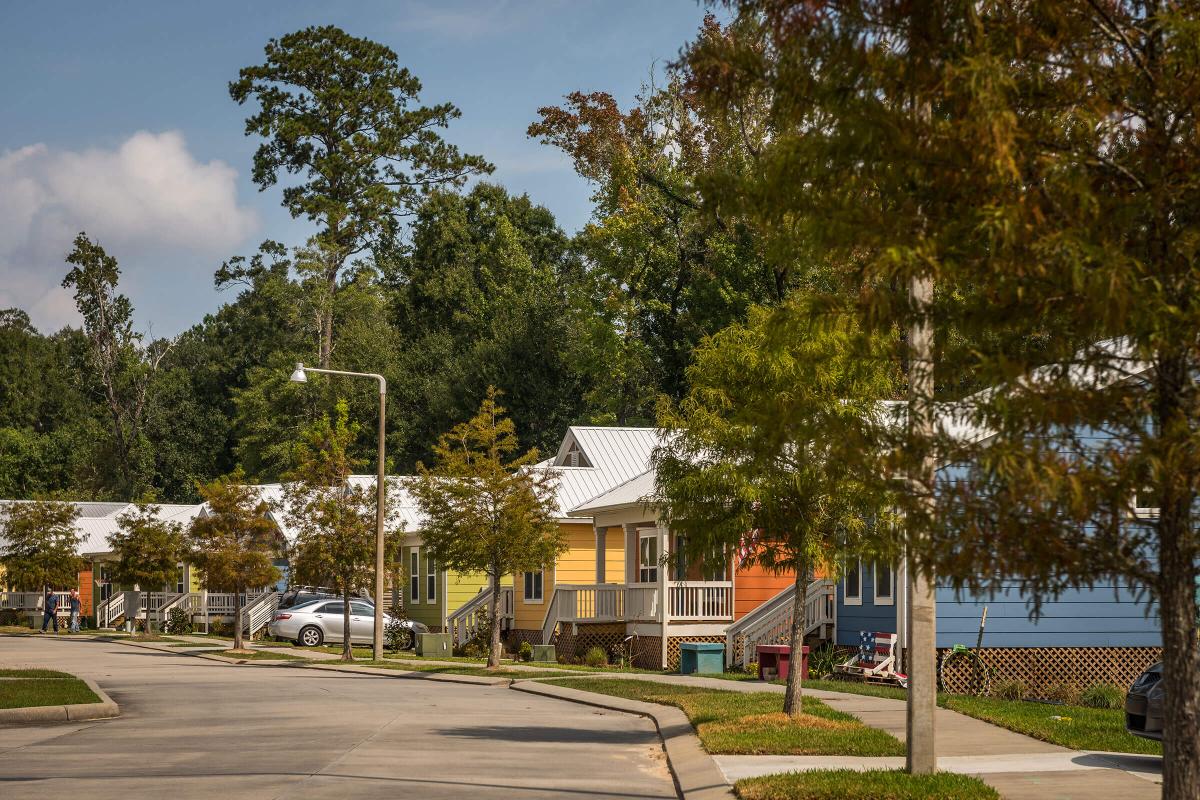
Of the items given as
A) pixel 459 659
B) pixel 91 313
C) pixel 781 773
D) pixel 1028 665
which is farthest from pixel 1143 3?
pixel 91 313

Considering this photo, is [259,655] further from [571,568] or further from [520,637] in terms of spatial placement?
[571,568]

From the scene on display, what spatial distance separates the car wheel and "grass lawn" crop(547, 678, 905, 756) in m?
26.3

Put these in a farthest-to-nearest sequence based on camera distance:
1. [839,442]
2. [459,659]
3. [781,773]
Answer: [459,659] → [781,773] → [839,442]

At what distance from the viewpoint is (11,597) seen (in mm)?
75125

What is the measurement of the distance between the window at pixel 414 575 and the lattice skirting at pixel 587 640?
11390 millimetres

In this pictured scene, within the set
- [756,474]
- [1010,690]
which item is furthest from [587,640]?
[756,474]

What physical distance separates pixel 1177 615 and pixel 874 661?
2033 centimetres

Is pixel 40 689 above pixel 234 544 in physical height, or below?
below

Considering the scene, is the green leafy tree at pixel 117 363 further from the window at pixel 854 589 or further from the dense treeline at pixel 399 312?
the window at pixel 854 589

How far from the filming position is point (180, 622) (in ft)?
192

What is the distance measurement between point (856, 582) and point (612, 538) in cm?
1231

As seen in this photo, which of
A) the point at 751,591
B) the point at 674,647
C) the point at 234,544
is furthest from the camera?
the point at 234,544

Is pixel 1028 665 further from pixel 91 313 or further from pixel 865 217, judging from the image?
pixel 91 313

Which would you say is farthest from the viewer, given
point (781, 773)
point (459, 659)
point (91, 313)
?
point (91, 313)
